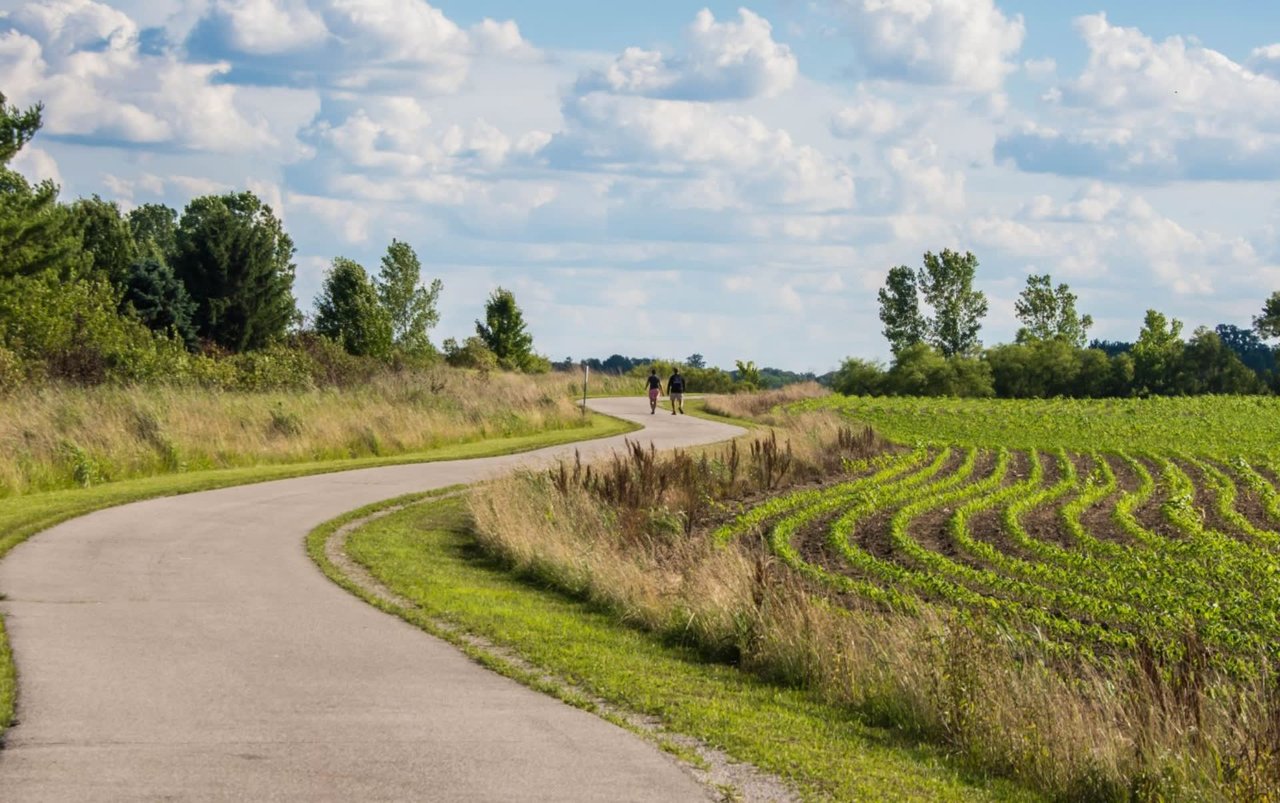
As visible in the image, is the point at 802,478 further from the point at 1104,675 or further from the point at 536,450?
the point at 1104,675

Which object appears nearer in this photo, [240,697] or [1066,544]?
[240,697]

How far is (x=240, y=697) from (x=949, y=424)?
42.1 meters

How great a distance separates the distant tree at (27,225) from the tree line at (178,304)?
0.18 feet

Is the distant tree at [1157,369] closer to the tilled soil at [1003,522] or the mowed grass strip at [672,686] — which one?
the tilled soil at [1003,522]

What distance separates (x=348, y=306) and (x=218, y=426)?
40.2m

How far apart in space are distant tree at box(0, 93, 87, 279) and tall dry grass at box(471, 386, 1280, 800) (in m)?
36.0

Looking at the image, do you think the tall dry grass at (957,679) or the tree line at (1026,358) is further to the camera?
the tree line at (1026,358)

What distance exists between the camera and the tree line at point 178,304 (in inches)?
1496

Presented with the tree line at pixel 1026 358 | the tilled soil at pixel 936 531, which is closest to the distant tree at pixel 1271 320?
the tree line at pixel 1026 358

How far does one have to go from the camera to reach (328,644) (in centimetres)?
1216

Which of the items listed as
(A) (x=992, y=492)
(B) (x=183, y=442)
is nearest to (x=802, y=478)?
(A) (x=992, y=492)

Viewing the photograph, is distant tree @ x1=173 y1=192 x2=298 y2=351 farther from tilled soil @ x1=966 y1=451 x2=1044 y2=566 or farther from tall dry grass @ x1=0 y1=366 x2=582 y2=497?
tilled soil @ x1=966 y1=451 x2=1044 y2=566

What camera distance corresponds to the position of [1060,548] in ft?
64.1

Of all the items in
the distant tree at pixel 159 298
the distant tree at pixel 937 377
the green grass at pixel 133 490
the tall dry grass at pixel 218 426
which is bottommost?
the green grass at pixel 133 490
